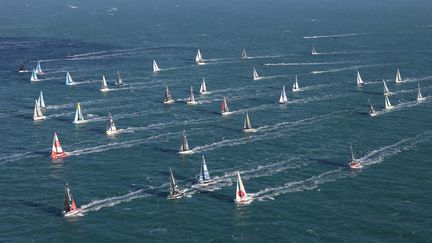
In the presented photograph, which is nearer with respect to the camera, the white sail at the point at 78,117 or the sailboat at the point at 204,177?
the sailboat at the point at 204,177

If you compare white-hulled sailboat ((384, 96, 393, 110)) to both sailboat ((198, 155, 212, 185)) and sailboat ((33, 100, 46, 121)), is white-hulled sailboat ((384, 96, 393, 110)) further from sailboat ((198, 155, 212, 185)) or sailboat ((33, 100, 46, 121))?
sailboat ((33, 100, 46, 121))

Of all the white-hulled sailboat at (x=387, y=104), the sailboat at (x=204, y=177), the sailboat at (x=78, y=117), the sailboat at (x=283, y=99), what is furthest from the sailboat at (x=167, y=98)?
the sailboat at (x=204, y=177)

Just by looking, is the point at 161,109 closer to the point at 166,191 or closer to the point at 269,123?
the point at 269,123

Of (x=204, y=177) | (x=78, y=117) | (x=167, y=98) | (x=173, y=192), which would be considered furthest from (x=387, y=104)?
(x=78, y=117)

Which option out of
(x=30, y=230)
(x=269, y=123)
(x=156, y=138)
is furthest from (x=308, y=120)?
(x=30, y=230)

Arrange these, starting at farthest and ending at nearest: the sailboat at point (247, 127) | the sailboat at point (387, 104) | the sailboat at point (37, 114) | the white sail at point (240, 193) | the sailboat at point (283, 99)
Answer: the sailboat at point (283, 99) → the sailboat at point (387, 104) → the sailboat at point (37, 114) → the sailboat at point (247, 127) → the white sail at point (240, 193)

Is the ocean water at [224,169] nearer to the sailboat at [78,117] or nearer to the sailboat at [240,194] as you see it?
the sailboat at [240,194]

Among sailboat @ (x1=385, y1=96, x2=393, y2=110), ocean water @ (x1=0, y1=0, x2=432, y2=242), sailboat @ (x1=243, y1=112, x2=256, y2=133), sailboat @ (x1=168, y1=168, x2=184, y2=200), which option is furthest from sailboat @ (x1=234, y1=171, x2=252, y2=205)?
sailboat @ (x1=385, y1=96, x2=393, y2=110)

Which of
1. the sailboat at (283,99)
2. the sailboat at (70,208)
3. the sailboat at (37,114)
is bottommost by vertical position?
the sailboat at (70,208)

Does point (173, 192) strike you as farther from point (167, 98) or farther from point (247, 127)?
point (167, 98)

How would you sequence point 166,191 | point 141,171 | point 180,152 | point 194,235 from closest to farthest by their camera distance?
point 194,235 < point 166,191 < point 141,171 < point 180,152

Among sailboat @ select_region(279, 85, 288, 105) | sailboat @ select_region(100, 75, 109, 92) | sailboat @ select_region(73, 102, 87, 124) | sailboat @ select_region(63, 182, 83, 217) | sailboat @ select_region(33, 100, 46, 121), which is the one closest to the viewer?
sailboat @ select_region(63, 182, 83, 217)
